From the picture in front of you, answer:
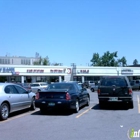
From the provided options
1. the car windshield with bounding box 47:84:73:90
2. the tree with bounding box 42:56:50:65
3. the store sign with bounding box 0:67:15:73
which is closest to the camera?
the car windshield with bounding box 47:84:73:90

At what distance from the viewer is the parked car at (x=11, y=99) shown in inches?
387

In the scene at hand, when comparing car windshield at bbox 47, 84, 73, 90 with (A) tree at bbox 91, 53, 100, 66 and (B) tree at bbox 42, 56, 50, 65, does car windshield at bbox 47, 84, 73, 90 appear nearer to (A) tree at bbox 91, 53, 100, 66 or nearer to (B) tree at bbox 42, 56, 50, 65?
(B) tree at bbox 42, 56, 50, 65

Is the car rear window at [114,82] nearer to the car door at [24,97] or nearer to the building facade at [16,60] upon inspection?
the car door at [24,97]

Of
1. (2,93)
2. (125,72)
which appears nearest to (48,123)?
(2,93)

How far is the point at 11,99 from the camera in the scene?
10383mm

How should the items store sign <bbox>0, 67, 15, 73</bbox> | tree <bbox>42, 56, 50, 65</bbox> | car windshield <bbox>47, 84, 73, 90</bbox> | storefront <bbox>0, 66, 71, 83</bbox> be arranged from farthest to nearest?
tree <bbox>42, 56, 50, 65</bbox> → storefront <bbox>0, 66, 71, 83</bbox> → store sign <bbox>0, 67, 15, 73</bbox> → car windshield <bbox>47, 84, 73, 90</bbox>

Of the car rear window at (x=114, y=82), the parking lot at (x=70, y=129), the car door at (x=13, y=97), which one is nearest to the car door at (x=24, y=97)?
the car door at (x=13, y=97)

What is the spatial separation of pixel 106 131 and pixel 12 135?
2.98 meters

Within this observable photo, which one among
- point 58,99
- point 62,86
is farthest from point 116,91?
point 58,99

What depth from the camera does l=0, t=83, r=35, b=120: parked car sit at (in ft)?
32.2

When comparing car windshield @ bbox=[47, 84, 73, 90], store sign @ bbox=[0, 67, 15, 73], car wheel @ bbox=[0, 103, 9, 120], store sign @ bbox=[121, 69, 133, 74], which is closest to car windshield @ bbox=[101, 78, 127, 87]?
car windshield @ bbox=[47, 84, 73, 90]

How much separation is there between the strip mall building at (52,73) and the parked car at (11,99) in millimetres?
37559

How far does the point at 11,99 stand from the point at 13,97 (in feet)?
0.71

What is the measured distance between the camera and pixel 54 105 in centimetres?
1086
